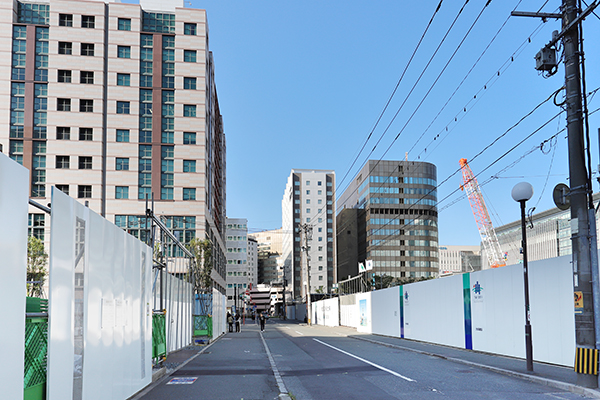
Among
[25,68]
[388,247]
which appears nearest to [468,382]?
[25,68]

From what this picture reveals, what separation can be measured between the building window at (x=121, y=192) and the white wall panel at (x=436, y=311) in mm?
A: 45282

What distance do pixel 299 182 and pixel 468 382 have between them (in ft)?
504

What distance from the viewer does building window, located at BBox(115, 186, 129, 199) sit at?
217ft

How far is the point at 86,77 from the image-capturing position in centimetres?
6756

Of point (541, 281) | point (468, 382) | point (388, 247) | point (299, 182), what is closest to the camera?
point (468, 382)

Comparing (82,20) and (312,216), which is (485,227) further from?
(82,20)

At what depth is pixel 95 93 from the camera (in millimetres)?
67250

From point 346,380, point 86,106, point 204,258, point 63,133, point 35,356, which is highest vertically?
point 86,106

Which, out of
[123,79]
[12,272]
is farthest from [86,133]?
[12,272]

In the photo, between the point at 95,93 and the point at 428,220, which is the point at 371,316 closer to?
the point at 95,93

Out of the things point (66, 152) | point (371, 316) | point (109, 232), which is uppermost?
point (66, 152)

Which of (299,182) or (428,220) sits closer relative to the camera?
(428,220)

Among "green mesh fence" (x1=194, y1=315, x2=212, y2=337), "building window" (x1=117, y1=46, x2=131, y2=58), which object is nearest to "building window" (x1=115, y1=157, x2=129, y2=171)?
"building window" (x1=117, y1=46, x2=131, y2=58)

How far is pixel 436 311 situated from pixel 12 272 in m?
21.4
